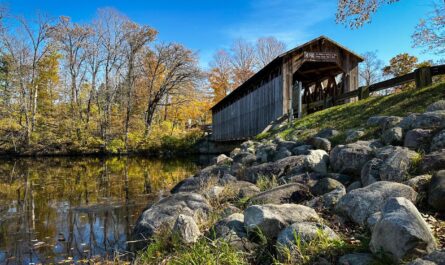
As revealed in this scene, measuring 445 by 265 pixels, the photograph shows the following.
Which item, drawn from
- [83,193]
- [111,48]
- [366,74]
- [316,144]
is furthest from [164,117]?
[316,144]

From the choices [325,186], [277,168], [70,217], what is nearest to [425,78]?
[277,168]

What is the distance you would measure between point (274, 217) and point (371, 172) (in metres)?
1.66

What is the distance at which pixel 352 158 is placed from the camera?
5309mm

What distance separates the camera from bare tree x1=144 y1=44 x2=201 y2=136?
32.5m

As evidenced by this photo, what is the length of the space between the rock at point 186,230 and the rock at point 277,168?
2313 mm

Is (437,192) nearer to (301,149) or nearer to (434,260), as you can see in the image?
(434,260)

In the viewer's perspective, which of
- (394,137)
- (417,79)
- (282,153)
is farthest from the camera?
(417,79)

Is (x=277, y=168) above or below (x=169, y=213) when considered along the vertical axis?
above

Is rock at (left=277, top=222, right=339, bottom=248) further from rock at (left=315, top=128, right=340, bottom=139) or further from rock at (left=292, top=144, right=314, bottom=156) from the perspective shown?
rock at (left=315, top=128, right=340, bottom=139)

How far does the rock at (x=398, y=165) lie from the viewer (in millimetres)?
4282

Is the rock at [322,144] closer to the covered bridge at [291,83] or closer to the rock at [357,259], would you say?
the rock at [357,259]

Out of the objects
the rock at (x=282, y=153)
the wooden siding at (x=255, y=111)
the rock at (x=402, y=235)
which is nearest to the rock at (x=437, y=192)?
the rock at (x=402, y=235)

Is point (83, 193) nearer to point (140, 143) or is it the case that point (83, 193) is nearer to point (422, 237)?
point (422, 237)

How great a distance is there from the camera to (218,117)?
93.2 feet
